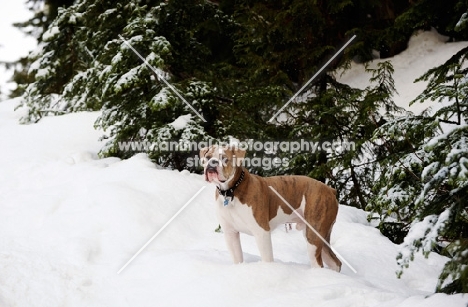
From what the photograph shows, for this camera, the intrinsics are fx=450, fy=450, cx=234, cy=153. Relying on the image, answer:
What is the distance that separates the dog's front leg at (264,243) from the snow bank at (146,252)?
0.27ft

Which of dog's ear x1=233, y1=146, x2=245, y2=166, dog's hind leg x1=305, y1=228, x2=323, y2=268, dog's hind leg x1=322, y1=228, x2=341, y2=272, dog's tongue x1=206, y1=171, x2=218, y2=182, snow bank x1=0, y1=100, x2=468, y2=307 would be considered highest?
dog's ear x1=233, y1=146, x2=245, y2=166

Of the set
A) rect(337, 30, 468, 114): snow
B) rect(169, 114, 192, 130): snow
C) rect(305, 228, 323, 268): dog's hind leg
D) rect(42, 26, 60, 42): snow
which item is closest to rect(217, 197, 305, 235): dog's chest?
rect(305, 228, 323, 268): dog's hind leg

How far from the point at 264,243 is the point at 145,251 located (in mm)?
1956

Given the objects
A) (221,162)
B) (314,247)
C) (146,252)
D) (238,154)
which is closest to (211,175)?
(221,162)

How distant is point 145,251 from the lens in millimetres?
5484

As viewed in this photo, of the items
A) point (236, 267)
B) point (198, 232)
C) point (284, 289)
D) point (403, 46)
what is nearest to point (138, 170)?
point (198, 232)

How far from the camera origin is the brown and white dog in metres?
3.95

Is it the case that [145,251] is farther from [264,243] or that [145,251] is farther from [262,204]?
[262,204]

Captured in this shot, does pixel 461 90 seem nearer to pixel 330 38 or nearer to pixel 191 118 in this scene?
pixel 191 118

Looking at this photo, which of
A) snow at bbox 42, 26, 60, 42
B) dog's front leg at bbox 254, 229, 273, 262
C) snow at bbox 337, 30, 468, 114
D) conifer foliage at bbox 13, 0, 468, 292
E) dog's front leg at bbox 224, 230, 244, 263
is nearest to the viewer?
dog's front leg at bbox 254, 229, 273, 262

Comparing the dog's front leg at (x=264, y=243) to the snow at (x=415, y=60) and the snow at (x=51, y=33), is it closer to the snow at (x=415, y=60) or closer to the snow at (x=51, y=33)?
the snow at (x=51, y=33)

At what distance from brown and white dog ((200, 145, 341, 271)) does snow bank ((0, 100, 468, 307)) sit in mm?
280

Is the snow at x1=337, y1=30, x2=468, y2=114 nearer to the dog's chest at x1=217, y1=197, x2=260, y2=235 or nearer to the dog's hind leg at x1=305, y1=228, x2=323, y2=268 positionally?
the dog's hind leg at x1=305, y1=228, x2=323, y2=268

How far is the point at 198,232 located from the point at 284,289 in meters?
2.57
